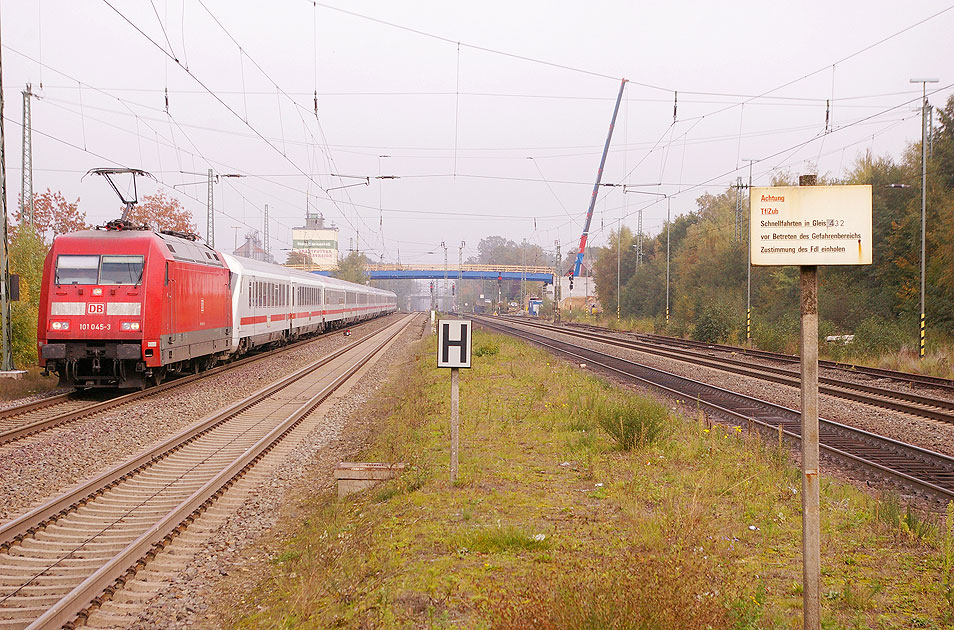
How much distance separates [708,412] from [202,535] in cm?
1103

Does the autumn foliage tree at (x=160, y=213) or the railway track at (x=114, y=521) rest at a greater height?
the autumn foliage tree at (x=160, y=213)

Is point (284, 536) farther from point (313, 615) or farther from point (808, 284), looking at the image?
point (808, 284)

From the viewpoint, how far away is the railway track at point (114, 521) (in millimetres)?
5992

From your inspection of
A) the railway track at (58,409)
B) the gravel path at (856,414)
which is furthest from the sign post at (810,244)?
the railway track at (58,409)

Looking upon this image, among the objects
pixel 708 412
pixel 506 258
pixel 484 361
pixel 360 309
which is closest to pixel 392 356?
pixel 484 361

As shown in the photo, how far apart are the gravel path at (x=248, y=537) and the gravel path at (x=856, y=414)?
9733 mm

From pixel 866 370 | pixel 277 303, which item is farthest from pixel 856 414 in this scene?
pixel 277 303

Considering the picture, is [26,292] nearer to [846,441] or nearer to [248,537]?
[248,537]

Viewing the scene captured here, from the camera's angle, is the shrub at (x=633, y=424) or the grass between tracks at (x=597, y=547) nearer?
the grass between tracks at (x=597, y=547)

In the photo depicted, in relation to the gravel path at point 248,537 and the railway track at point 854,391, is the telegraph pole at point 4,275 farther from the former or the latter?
the railway track at point 854,391

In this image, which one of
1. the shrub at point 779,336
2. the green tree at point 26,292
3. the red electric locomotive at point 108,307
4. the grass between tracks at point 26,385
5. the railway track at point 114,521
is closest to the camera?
the railway track at point 114,521

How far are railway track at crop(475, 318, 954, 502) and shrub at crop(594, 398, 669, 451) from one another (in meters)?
1.87

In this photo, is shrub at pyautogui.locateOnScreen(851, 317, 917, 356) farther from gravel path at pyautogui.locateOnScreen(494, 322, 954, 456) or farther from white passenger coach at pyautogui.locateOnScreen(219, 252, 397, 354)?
white passenger coach at pyautogui.locateOnScreen(219, 252, 397, 354)

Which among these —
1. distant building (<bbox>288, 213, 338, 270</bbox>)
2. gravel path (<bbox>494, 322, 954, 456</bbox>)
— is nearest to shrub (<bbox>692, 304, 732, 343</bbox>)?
gravel path (<bbox>494, 322, 954, 456</bbox>)
